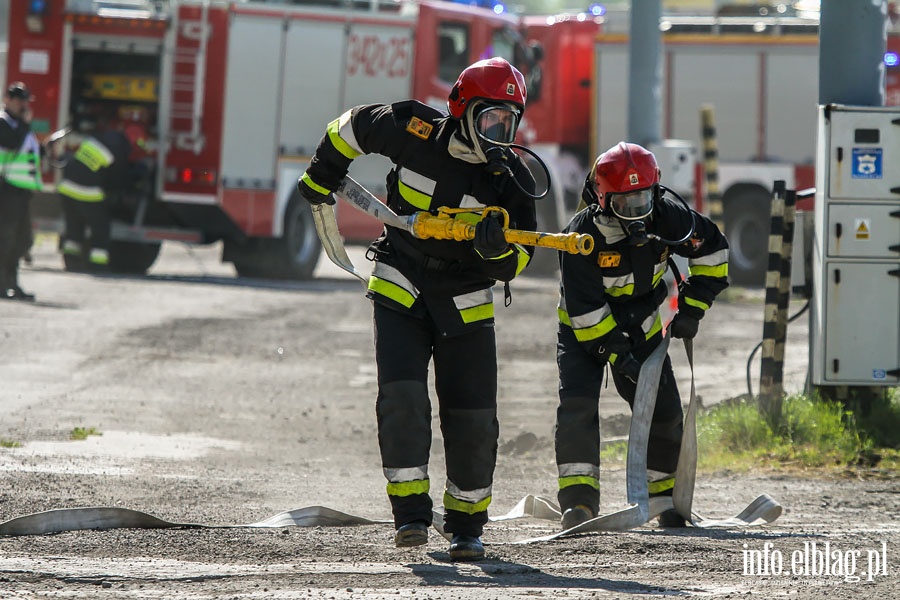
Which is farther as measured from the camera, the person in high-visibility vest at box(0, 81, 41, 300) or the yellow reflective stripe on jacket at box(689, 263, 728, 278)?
the person in high-visibility vest at box(0, 81, 41, 300)

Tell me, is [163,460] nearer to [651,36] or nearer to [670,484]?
[670,484]

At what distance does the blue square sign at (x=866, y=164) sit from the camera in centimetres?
821

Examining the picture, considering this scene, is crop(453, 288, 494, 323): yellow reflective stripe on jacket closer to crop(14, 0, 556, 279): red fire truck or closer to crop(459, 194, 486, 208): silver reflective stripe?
crop(459, 194, 486, 208): silver reflective stripe

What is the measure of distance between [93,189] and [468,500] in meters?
12.1

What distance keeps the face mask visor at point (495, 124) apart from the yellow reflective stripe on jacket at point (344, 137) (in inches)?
20.9

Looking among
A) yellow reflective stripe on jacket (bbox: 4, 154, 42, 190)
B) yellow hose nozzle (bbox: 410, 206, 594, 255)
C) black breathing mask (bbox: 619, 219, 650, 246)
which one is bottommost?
yellow hose nozzle (bbox: 410, 206, 594, 255)

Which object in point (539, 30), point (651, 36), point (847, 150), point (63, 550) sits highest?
point (539, 30)

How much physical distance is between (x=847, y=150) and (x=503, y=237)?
144 inches

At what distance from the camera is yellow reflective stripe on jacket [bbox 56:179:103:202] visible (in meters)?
16.7

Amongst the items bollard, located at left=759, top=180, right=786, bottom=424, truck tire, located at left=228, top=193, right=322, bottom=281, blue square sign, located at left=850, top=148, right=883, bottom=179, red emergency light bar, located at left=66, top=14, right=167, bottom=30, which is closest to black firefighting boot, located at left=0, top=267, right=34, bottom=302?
red emergency light bar, located at left=66, top=14, right=167, bottom=30

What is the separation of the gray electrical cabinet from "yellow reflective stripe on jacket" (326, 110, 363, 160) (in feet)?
11.7

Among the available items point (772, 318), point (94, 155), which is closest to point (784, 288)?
point (772, 318)

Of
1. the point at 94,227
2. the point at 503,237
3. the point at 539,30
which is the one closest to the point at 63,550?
the point at 503,237

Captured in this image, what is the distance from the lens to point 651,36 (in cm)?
1384
